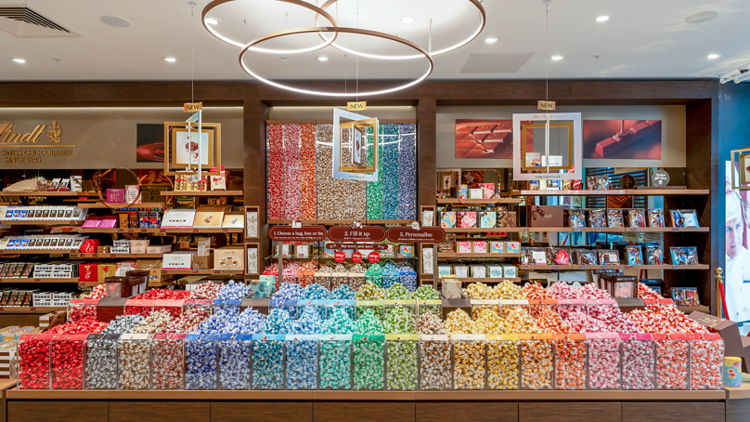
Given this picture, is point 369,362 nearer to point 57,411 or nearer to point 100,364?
point 100,364

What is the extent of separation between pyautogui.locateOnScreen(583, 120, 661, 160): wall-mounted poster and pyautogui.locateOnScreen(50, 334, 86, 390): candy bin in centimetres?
580

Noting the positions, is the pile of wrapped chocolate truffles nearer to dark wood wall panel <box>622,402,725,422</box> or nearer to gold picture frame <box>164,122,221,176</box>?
dark wood wall panel <box>622,402,725,422</box>

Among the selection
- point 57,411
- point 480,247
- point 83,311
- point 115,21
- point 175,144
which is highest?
point 115,21

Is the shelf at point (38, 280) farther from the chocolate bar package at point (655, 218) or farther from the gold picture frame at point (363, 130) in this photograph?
the chocolate bar package at point (655, 218)

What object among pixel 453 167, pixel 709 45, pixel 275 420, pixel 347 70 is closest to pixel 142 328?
pixel 275 420

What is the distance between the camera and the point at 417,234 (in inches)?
124

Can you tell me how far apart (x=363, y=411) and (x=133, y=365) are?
Result: 150 cm

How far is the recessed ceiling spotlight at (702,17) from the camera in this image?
3057mm

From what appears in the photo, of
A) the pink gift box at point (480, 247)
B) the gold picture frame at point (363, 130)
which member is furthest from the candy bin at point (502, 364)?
the pink gift box at point (480, 247)

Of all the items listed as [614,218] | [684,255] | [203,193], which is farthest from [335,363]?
[684,255]

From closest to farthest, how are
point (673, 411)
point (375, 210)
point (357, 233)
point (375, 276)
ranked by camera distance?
point (673, 411) → point (357, 233) → point (375, 276) → point (375, 210)

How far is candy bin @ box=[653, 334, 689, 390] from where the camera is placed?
2242mm

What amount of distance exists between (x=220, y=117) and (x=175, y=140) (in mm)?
2254

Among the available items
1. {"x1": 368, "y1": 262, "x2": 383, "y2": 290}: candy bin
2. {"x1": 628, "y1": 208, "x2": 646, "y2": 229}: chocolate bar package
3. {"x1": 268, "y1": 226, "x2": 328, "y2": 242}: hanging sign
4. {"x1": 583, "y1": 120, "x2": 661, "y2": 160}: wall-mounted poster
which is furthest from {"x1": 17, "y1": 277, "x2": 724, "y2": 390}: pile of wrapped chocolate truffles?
{"x1": 583, "y1": 120, "x2": 661, "y2": 160}: wall-mounted poster
